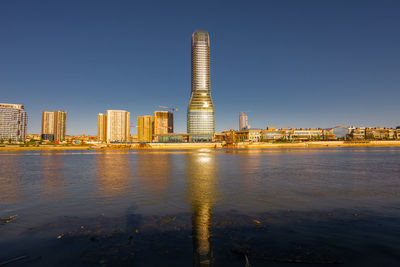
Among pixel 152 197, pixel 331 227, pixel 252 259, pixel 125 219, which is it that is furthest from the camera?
pixel 152 197

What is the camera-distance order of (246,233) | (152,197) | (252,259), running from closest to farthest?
(252,259), (246,233), (152,197)

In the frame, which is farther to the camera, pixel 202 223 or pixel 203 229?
pixel 202 223

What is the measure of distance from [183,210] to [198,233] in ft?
13.2

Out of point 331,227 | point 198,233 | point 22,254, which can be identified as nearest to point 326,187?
point 331,227

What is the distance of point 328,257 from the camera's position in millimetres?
7754

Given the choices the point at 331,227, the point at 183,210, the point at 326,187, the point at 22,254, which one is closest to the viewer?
the point at 22,254

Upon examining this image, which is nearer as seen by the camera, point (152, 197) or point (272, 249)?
point (272, 249)

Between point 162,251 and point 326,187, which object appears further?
point 326,187

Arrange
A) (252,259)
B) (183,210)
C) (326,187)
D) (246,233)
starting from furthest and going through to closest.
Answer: (326,187)
(183,210)
(246,233)
(252,259)

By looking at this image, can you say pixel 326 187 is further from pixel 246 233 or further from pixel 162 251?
pixel 162 251

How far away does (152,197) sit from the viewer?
1741 cm

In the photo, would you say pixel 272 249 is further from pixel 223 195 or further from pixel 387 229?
pixel 223 195

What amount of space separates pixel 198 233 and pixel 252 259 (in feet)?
9.67

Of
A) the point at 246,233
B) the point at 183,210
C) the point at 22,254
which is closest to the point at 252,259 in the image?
the point at 246,233
